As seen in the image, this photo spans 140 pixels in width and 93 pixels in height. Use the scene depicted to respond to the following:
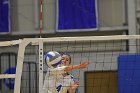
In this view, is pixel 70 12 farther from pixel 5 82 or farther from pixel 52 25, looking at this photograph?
pixel 5 82

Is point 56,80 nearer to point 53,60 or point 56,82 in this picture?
point 56,82

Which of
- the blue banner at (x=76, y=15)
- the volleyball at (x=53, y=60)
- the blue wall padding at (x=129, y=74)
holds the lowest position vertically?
the blue wall padding at (x=129, y=74)

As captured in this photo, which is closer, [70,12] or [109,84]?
[109,84]

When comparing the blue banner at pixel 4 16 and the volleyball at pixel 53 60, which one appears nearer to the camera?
the volleyball at pixel 53 60

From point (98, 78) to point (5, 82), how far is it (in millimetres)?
2070

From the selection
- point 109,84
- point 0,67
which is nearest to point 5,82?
point 0,67

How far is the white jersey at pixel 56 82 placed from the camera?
14.8ft

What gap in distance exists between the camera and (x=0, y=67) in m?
8.84

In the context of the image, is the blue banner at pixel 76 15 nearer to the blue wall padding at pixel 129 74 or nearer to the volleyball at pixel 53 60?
the blue wall padding at pixel 129 74

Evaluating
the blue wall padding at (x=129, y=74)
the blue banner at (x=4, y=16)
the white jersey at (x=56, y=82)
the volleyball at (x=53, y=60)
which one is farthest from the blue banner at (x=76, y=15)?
the white jersey at (x=56, y=82)

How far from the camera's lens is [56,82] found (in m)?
4.57

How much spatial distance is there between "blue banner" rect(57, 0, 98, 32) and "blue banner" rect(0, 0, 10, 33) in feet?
4.03

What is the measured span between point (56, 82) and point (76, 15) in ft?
14.6

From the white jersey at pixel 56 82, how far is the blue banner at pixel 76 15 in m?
4.26
